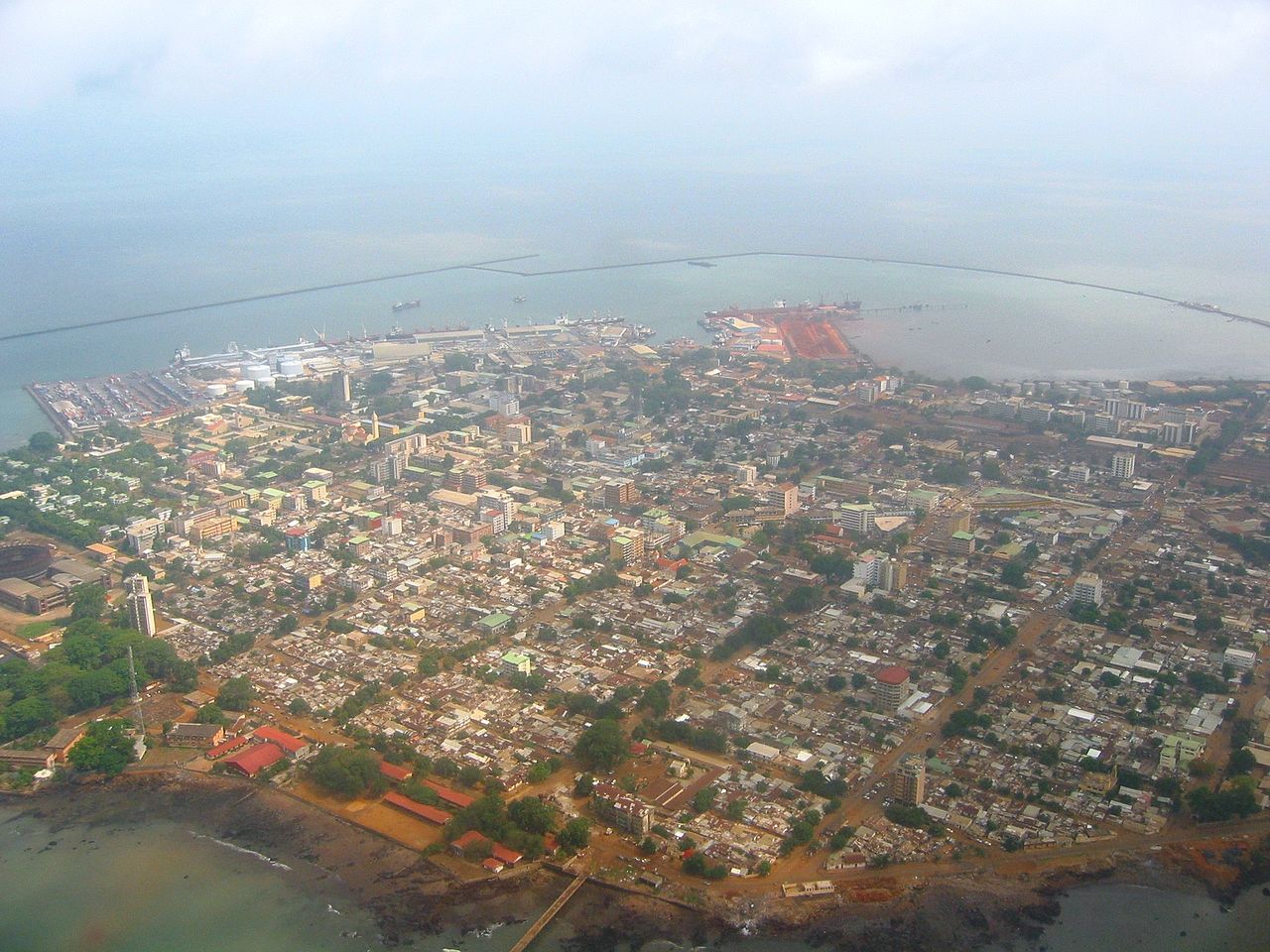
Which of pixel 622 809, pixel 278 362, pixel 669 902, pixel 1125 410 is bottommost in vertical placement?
pixel 669 902

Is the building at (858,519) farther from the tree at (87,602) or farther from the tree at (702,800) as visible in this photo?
the tree at (87,602)

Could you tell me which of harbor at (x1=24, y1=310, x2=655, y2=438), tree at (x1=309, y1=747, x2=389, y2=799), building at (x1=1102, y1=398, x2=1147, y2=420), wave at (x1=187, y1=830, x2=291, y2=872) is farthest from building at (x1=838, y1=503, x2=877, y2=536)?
harbor at (x1=24, y1=310, x2=655, y2=438)

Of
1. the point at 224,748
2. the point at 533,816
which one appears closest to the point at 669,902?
the point at 533,816

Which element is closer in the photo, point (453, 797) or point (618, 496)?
point (453, 797)

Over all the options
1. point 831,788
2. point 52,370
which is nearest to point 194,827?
point 831,788

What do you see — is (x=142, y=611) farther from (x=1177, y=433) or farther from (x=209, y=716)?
(x=1177, y=433)

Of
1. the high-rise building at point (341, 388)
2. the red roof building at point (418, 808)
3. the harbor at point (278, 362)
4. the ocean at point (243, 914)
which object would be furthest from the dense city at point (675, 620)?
the harbor at point (278, 362)

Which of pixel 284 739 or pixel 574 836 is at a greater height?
pixel 284 739

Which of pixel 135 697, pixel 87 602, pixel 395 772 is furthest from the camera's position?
pixel 87 602
